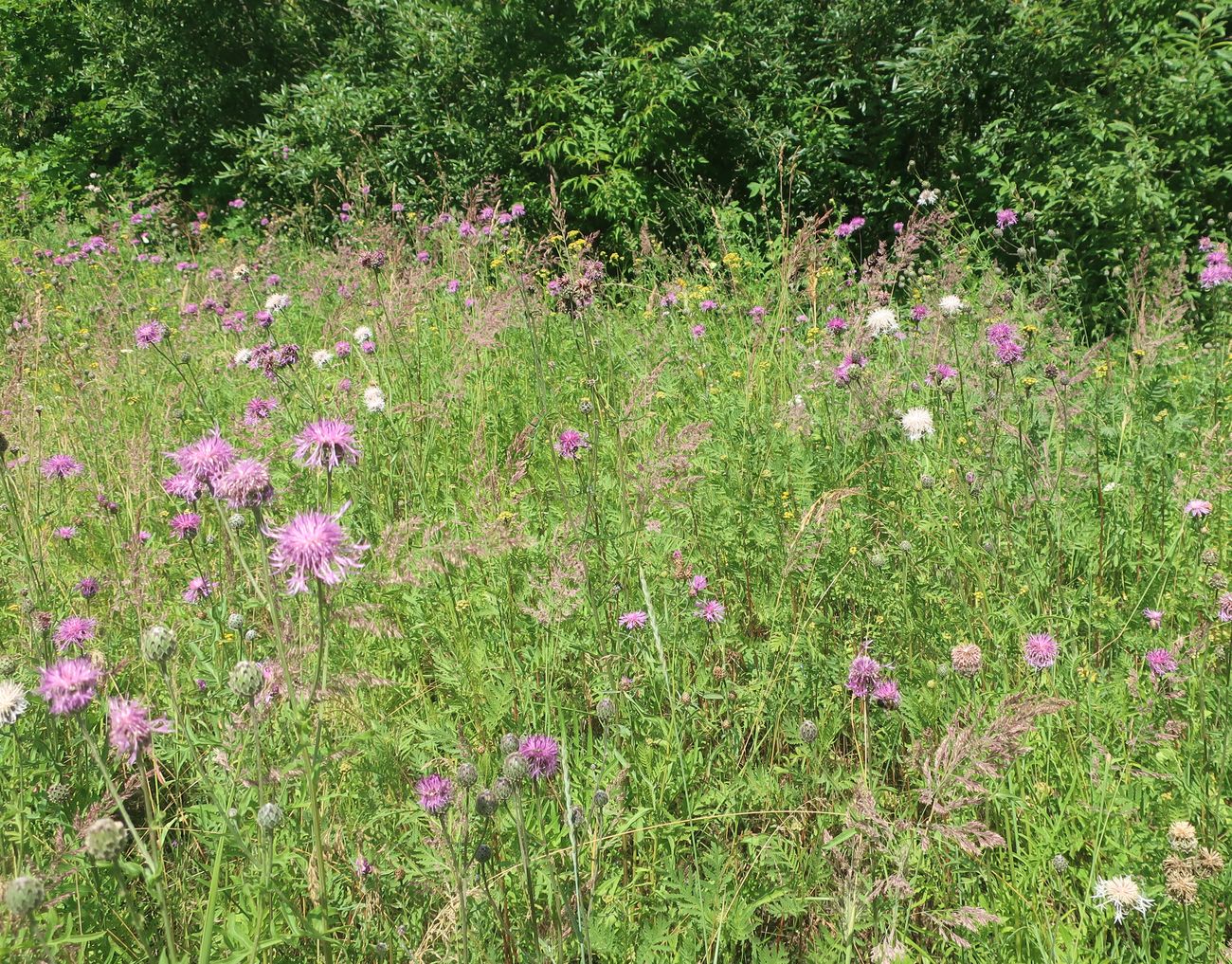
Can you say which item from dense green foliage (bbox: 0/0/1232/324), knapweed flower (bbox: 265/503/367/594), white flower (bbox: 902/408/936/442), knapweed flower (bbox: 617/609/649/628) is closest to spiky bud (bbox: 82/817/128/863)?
knapweed flower (bbox: 265/503/367/594)

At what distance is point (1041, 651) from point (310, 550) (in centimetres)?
135

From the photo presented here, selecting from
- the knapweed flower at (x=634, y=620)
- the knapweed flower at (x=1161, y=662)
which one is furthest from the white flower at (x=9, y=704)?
the knapweed flower at (x=1161, y=662)

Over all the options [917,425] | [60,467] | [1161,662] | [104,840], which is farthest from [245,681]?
[917,425]

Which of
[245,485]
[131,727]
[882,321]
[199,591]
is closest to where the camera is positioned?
[131,727]

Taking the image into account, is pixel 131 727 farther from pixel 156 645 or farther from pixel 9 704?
pixel 9 704

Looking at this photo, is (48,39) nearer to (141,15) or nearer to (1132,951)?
(141,15)

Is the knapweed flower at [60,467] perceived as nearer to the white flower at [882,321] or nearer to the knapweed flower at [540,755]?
the knapweed flower at [540,755]

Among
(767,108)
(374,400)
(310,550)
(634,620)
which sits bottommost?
(634,620)

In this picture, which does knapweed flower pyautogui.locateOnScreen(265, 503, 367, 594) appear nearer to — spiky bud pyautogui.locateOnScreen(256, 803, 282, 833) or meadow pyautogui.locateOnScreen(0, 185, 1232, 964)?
meadow pyautogui.locateOnScreen(0, 185, 1232, 964)

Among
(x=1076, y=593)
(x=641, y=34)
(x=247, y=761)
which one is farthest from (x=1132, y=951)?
(x=641, y=34)

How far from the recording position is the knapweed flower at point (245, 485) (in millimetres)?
1297

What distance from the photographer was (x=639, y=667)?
6.31 feet

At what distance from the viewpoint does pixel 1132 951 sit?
1373 millimetres

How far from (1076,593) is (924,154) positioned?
5149 mm
